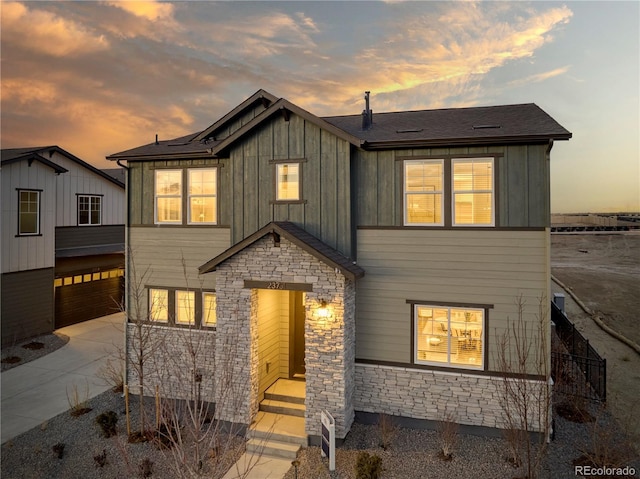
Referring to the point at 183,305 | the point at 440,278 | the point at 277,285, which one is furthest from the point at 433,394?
the point at 183,305

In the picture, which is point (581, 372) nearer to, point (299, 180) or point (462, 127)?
point (462, 127)

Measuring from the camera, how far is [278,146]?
9148mm

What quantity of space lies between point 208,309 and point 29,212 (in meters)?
11.6

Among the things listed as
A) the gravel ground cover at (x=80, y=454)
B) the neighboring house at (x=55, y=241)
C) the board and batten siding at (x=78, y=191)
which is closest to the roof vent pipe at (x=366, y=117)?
the gravel ground cover at (x=80, y=454)

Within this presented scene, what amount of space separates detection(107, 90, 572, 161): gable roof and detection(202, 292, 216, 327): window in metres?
4.00

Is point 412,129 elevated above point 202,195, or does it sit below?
above

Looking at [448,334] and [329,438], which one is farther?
[448,334]

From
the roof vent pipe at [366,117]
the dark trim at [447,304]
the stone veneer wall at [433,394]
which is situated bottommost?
the stone veneer wall at [433,394]

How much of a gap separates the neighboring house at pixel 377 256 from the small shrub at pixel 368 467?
110 cm

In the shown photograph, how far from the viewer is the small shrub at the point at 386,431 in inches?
300

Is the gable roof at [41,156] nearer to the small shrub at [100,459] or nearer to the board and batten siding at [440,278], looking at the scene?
the small shrub at [100,459]

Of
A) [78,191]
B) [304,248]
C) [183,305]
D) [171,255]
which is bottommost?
[183,305]

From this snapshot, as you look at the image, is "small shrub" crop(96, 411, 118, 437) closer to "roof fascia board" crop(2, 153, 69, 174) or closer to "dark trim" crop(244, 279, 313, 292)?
"dark trim" crop(244, 279, 313, 292)

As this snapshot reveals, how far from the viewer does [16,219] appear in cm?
1470
